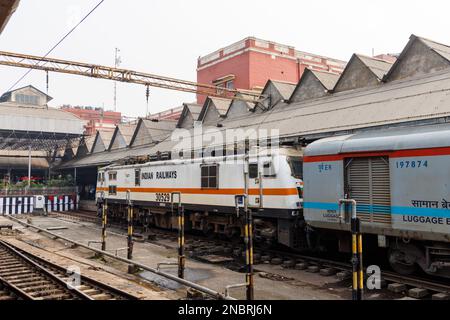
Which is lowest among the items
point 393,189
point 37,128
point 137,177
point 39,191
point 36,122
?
point 39,191

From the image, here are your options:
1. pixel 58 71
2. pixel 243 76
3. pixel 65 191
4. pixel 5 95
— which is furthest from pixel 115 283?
pixel 5 95

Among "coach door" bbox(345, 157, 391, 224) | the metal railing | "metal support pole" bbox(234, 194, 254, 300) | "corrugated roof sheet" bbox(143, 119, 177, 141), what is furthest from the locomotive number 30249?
the metal railing

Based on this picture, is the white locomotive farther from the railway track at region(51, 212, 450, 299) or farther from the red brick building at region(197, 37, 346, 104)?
the red brick building at region(197, 37, 346, 104)

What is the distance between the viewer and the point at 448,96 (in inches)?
628

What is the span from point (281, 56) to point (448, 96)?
33.3 metres

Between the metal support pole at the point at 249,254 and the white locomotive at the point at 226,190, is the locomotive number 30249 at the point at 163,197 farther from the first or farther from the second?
the metal support pole at the point at 249,254

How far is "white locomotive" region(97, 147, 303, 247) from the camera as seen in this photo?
1262 cm

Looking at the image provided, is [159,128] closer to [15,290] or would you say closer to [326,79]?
[326,79]

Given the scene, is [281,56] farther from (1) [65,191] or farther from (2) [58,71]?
(2) [58,71]

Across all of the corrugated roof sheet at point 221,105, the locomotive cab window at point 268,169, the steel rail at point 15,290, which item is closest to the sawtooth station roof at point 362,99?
the locomotive cab window at point 268,169

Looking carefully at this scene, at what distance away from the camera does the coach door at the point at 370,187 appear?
9.70 metres

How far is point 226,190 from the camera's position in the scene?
14.7 metres

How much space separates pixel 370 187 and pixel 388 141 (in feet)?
4.03

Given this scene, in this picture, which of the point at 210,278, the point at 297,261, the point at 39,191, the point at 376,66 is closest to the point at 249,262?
the point at 210,278
